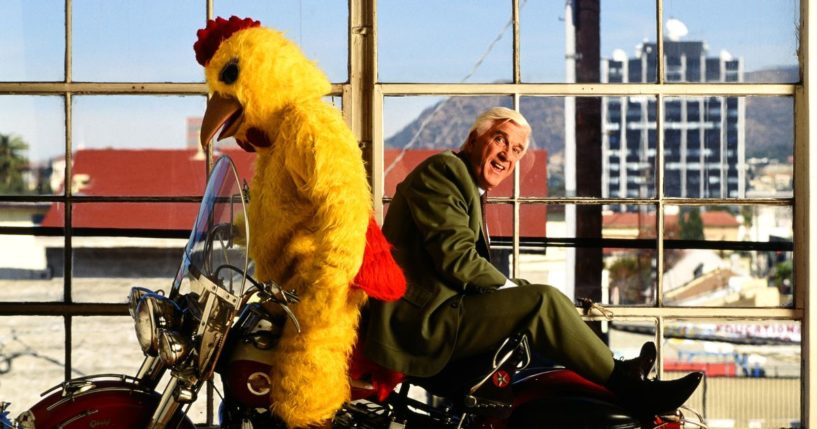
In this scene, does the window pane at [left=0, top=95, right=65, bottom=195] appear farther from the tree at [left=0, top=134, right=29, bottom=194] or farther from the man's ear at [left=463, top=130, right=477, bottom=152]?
the man's ear at [left=463, top=130, right=477, bottom=152]

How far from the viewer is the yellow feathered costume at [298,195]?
2.44 m

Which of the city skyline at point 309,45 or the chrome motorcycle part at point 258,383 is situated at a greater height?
the city skyline at point 309,45

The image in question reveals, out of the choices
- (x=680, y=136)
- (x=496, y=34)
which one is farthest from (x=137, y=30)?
(x=680, y=136)

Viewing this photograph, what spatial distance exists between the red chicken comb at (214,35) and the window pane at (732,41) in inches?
59.6

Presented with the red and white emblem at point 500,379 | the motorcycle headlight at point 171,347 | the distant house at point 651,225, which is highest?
the distant house at point 651,225

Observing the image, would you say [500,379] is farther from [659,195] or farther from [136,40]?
[136,40]

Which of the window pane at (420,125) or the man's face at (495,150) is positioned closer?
the man's face at (495,150)

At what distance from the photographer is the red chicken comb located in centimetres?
263

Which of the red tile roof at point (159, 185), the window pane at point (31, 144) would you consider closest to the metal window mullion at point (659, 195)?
the red tile roof at point (159, 185)

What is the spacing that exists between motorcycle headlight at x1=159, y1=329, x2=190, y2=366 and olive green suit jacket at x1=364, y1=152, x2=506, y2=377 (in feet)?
1.55

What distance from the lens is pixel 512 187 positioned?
3465mm

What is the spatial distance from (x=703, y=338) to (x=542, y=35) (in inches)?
45.6

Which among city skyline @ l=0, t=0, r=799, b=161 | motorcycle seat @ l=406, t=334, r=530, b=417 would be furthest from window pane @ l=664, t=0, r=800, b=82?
motorcycle seat @ l=406, t=334, r=530, b=417

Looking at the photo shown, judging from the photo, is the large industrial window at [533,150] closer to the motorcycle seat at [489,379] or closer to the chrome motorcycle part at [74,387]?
the motorcycle seat at [489,379]
